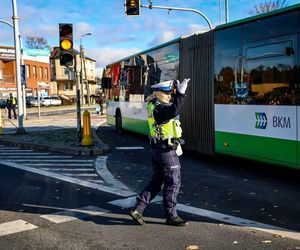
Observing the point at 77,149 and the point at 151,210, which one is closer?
the point at 151,210

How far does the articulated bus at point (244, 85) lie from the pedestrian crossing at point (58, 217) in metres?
3.64

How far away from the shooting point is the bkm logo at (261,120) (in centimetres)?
891

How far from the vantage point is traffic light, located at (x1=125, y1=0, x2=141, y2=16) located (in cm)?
2198

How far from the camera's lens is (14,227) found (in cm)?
612

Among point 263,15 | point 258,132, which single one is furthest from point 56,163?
point 263,15

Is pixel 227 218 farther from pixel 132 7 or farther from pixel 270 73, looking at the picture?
pixel 132 7

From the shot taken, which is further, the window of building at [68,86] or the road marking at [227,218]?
the window of building at [68,86]

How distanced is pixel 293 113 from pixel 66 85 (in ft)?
317

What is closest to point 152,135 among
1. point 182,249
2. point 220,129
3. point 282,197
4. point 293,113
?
point 182,249

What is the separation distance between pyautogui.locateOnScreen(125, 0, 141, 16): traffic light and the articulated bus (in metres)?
8.91

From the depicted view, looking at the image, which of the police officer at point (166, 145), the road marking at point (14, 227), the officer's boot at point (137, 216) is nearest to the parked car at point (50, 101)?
the road marking at point (14, 227)

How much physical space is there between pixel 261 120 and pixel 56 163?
5426 millimetres

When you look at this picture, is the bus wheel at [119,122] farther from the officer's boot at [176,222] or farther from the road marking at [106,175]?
the officer's boot at [176,222]

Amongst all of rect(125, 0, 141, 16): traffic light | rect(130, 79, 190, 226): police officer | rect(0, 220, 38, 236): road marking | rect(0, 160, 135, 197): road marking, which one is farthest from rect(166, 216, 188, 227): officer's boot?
rect(125, 0, 141, 16): traffic light
